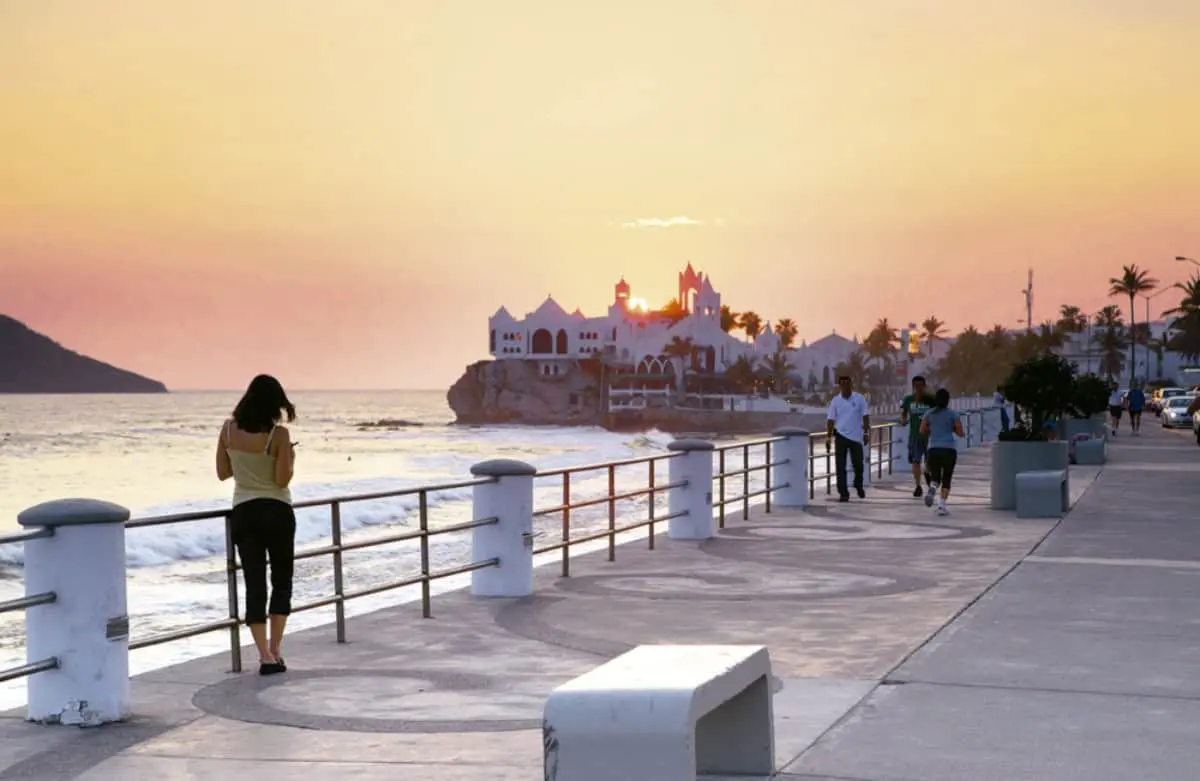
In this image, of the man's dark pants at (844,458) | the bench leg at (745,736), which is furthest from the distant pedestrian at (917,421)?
the bench leg at (745,736)

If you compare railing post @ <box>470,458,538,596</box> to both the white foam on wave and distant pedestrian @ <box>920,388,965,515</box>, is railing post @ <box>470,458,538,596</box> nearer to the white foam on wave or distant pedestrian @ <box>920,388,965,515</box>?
the white foam on wave

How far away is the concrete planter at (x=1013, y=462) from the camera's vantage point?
23234 millimetres

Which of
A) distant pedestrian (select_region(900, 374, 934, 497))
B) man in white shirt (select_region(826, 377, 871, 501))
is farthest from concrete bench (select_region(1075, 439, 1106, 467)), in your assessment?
man in white shirt (select_region(826, 377, 871, 501))

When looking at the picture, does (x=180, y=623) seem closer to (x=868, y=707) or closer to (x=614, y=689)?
(x=868, y=707)

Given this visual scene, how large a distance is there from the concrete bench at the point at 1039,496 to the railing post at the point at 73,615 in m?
15.7

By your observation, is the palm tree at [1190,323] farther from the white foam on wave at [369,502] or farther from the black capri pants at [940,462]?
Answer: the black capri pants at [940,462]

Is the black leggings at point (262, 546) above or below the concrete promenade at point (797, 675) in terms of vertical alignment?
above

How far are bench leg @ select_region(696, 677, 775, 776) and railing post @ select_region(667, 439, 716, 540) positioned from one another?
38.7 ft

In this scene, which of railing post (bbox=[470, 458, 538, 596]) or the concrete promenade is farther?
railing post (bbox=[470, 458, 538, 596])

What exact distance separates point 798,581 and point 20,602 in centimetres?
809

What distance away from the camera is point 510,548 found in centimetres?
1339

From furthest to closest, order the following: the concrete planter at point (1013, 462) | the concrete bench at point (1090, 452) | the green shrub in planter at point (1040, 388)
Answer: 1. the concrete bench at point (1090, 452)
2. the green shrub in planter at point (1040, 388)
3. the concrete planter at point (1013, 462)

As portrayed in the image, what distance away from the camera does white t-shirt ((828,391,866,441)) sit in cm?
2458

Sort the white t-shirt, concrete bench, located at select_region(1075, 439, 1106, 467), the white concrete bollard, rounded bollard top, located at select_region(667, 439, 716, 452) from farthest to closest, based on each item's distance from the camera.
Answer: concrete bench, located at select_region(1075, 439, 1106, 467), the white t-shirt, the white concrete bollard, rounded bollard top, located at select_region(667, 439, 716, 452)
